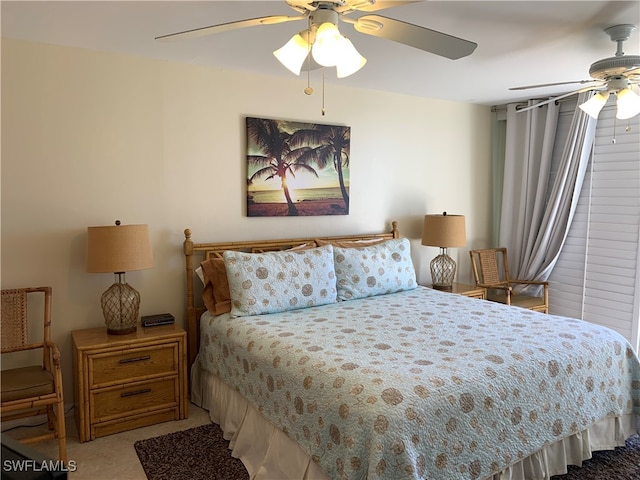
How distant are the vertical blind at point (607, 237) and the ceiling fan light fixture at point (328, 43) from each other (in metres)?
3.23

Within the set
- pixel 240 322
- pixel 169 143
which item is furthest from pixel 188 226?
pixel 240 322

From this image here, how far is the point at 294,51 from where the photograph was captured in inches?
77.7

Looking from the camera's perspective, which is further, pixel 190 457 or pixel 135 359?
pixel 135 359

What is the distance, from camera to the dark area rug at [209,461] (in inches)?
95.0

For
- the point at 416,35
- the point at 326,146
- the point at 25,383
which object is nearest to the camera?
the point at 416,35

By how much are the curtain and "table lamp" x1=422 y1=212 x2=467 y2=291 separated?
0.88 meters

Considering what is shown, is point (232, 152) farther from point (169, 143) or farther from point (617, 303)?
point (617, 303)

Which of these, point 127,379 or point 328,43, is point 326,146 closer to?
point 328,43

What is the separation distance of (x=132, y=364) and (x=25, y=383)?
0.57 m

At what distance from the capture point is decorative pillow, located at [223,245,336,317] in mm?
2977

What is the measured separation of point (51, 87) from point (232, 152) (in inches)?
48.1

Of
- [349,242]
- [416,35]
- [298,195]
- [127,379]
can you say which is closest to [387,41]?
[416,35]

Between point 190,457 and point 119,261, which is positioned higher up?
point 119,261

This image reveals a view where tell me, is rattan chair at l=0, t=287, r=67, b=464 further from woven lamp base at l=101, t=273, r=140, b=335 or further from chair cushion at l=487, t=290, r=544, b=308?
chair cushion at l=487, t=290, r=544, b=308
